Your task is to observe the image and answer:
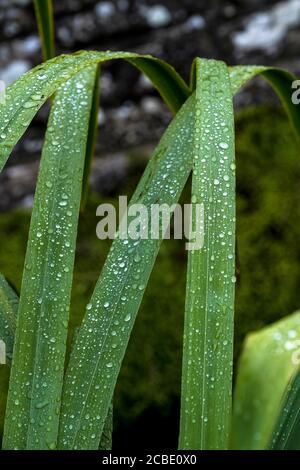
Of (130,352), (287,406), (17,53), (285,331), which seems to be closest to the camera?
(285,331)

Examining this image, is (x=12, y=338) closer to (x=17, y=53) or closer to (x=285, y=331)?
(x=285, y=331)

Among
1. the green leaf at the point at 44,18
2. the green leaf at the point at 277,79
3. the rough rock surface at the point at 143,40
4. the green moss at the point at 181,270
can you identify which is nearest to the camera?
the green leaf at the point at 277,79

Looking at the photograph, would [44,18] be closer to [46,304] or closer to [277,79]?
[277,79]

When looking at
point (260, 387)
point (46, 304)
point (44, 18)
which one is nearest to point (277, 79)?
point (44, 18)

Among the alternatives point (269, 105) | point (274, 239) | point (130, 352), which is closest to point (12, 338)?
point (130, 352)

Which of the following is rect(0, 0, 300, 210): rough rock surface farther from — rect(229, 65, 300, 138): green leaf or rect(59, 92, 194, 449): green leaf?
rect(59, 92, 194, 449): green leaf

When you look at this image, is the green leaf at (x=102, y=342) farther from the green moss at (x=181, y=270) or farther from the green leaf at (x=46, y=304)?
the green moss at (x=181, y=270)

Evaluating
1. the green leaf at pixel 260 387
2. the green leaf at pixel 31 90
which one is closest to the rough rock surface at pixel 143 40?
the green leaf at pixel 31 90
